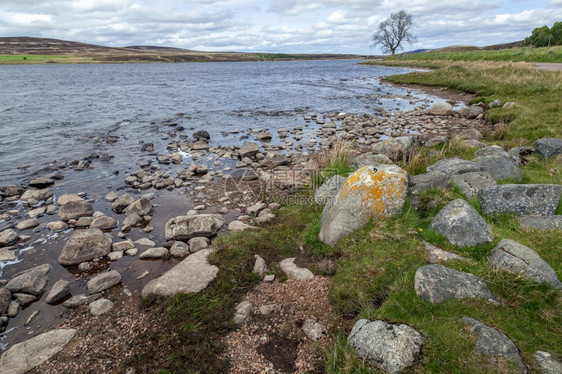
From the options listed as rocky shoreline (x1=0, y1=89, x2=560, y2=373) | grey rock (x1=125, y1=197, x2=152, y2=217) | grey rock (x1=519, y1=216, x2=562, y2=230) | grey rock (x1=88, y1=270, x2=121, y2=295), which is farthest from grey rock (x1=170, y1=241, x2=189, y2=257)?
grey rock (x1=519, y1=216, x2=562, y2=230)

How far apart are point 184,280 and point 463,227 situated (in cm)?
604

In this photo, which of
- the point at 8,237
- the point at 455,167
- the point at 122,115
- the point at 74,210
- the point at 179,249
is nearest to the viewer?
the point at 179,249

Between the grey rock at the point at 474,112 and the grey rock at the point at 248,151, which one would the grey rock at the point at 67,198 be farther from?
the grey rock at the point at 474,112

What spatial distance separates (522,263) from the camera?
16.7ft

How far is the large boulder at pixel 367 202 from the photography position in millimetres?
7328

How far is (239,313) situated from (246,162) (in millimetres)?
10291

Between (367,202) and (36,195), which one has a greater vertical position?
(367,202)

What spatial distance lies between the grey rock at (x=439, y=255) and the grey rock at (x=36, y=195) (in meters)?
13.5

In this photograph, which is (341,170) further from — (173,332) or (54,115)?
(54,115)

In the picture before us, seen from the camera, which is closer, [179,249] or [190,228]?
[179,249]

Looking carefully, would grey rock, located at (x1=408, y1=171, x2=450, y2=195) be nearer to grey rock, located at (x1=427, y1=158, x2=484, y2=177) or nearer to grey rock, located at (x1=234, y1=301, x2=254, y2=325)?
grey rock, located at (x1=427, y1=158, x2=484, y2=177)

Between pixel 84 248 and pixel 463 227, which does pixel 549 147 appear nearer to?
pixel 463 227

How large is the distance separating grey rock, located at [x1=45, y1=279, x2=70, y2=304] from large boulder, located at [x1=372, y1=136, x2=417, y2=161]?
477 inches

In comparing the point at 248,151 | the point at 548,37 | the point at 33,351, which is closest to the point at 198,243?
the point at 33,351
